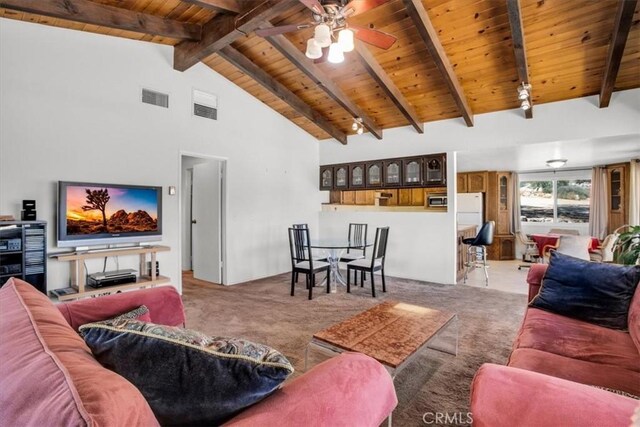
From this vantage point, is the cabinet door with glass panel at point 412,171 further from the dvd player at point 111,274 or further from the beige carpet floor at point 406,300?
the dvd player at point 111,274

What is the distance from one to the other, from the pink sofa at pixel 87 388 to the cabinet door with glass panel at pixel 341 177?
5121mm

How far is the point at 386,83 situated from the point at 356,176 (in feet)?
7.23

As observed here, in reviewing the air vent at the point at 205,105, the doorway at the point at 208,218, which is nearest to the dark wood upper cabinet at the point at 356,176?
the doorway at the point at 208,218

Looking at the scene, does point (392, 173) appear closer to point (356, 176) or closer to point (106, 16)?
point (356, 176)

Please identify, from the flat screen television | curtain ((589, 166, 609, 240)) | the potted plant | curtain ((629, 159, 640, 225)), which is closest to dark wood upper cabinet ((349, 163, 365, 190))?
the flat screen television

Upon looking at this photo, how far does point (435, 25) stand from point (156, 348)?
12.2 feet

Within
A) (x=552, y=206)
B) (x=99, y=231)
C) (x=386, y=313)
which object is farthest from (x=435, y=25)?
(x=552, y=206)

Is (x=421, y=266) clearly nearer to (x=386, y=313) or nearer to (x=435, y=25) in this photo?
(x=386, y=313)

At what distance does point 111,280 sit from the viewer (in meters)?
3.44

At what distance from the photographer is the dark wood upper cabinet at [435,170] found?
5020mm

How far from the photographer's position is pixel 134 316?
5.80 ft

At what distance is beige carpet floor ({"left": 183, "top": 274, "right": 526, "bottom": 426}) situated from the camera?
2.12 meters

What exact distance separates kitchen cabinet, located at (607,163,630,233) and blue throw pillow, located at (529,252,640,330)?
5755mm

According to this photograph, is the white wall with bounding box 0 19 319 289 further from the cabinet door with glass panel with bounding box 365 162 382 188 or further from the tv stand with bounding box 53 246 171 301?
the cabinet door with glass panel with bounding box 365 162 382 188
